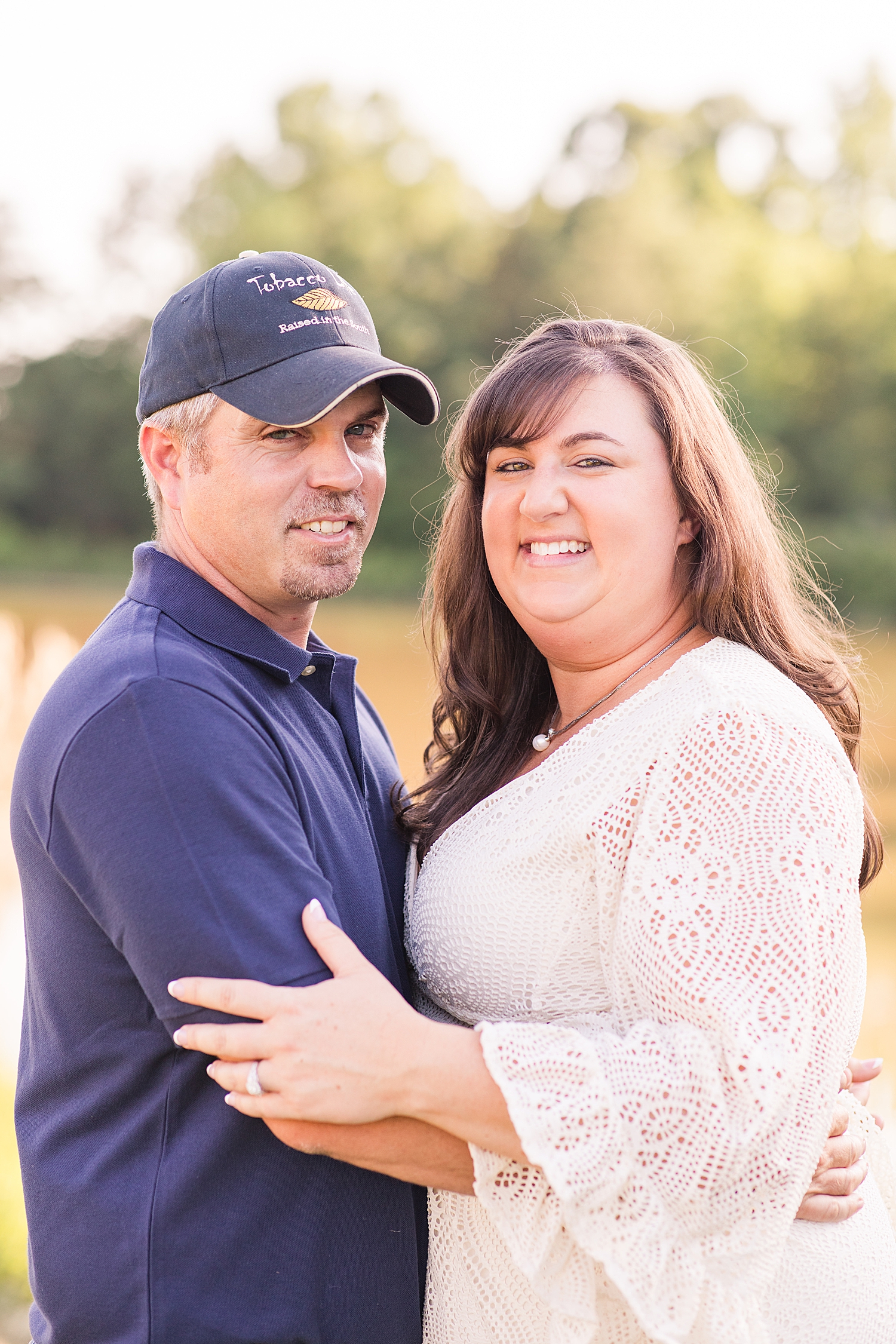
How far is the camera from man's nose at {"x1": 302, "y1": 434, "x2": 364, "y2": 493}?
2303 mm

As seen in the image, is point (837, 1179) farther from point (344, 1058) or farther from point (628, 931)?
point (344, 1058)

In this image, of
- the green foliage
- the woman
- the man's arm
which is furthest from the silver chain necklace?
the green foliage

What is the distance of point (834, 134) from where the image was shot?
4928 cm

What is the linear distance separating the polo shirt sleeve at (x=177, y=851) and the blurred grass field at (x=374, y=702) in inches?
48.6

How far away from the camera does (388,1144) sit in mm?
1729

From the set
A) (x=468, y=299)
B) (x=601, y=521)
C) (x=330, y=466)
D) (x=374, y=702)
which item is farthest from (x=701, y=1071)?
(x=468, y=299)

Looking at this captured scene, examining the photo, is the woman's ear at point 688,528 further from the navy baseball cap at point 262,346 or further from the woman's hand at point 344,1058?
the woman's hand at point 344,1058

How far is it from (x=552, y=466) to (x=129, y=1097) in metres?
1.34

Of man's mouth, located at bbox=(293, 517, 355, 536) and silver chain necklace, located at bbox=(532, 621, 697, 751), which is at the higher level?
man's mouth, located at bbox=(293, 517, 355, 536)

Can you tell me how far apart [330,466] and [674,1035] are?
48.1 inches

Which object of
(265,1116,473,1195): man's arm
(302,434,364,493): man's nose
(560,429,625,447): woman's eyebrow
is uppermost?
(302,434,364,493): man's nose

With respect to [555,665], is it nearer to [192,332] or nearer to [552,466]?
[552,466]

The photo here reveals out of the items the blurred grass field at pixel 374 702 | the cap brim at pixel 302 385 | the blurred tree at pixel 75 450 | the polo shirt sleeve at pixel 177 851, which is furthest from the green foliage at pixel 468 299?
the polo shirt sleeve at pixel 177 851

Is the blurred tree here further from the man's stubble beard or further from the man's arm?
the man's arm
